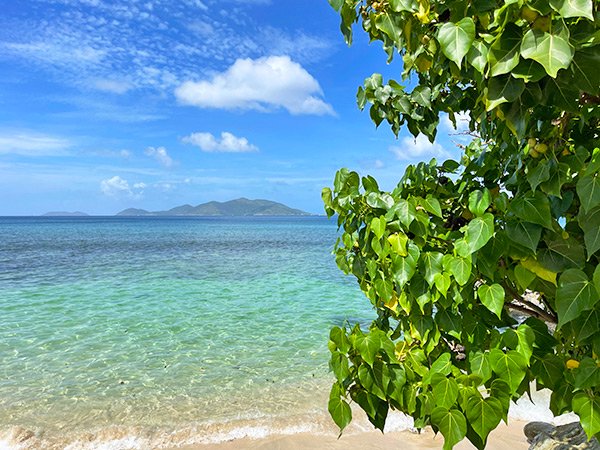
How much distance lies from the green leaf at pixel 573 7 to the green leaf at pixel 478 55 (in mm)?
233

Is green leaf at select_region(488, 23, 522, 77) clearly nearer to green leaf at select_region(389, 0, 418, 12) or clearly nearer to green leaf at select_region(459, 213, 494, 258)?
green leaf at select_region(389, 0, 418, 12)

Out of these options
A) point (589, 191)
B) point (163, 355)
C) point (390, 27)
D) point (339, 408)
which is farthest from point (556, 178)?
point (163, 355)

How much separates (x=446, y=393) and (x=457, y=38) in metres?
1.37

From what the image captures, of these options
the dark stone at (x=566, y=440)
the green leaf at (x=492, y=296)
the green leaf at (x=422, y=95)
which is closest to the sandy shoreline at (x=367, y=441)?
the dark stone at (x=566, y=440)

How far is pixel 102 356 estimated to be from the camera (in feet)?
29.4

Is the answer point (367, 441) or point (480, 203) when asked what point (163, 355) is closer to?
point (367, 441)

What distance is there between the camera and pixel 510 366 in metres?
1.65

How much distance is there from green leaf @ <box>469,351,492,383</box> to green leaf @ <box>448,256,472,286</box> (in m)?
0.35

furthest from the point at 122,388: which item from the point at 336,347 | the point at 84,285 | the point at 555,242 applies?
the point at 84,285

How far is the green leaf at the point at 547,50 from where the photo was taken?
1032 mm

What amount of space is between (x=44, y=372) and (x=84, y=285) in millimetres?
11290

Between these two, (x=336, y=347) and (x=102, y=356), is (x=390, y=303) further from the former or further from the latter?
(x=102, y=356)

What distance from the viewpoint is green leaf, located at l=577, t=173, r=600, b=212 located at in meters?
1.28

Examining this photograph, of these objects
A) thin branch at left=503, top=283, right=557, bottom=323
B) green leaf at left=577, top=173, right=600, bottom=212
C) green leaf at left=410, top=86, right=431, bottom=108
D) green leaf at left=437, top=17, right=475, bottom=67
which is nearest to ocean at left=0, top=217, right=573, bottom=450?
thin branch at left=503, top=283, right=557, bottom=323
